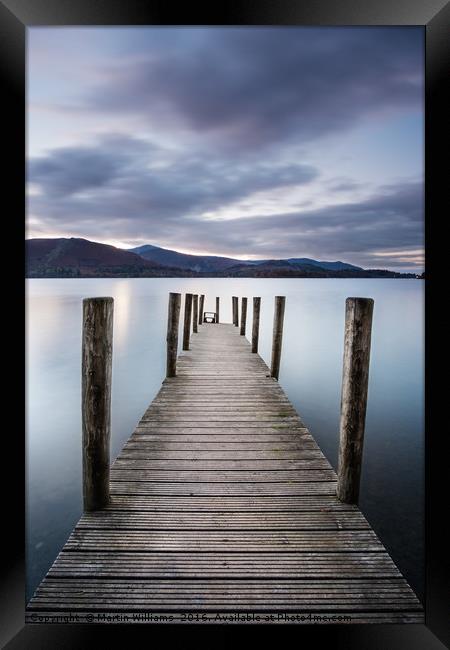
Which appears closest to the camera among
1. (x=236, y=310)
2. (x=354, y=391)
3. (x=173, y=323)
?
(x=354, y=391)

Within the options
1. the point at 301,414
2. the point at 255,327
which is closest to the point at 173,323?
the point at 255,327

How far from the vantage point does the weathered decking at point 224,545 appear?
6.98 feet

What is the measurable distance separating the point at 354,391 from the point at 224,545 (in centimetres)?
147

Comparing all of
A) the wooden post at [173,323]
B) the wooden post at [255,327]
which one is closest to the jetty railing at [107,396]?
the wooden post at [173,323]

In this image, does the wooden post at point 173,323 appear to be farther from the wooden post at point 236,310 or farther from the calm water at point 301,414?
the wooden post at point 236,310

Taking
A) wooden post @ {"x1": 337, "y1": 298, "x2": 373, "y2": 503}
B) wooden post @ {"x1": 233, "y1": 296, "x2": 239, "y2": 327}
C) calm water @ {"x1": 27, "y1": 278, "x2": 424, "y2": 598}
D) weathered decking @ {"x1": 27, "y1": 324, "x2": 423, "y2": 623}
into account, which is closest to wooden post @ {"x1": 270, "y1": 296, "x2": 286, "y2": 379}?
calm water @ {"x1": 27, "y1": 278, "x2": 424, "y2": 598}

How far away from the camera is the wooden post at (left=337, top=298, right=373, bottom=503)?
295cm

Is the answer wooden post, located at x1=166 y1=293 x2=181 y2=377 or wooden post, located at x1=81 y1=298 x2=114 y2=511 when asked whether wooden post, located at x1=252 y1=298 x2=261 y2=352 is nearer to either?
wooden post, located at x1=166 y1=293 x2=181 y2=377

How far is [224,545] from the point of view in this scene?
2551 mm
